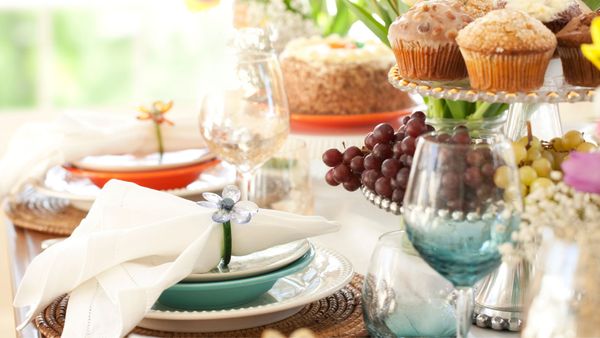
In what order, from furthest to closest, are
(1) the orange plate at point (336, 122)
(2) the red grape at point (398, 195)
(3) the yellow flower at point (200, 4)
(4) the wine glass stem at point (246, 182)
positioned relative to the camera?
(3) the yellow flower at point (200, 4)
(1) the orange plate at point (336, 122)
(4) the wine glass stem at point (246, 182)
(2) the red grape at point (398, 195)

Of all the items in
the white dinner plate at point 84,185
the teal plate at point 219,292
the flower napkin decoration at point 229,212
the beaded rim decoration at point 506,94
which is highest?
the beaded rim decoration at point 506,94

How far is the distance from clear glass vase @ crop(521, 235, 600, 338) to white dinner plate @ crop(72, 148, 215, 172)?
3.19ft

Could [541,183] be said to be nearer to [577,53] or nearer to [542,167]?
[542,167]

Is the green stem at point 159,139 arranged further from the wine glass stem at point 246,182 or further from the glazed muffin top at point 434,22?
the glazed muffin top at point 434,22

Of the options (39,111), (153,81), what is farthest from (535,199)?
(153,81)

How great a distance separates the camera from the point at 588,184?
747 mm

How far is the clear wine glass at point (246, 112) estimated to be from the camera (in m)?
1.41

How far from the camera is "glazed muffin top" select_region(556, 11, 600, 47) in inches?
41.7

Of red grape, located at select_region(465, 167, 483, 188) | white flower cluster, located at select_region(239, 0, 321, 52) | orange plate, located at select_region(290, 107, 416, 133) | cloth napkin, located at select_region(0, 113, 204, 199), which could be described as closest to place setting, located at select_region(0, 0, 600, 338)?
red grape, located at select_region(465, 167, 483, 188)

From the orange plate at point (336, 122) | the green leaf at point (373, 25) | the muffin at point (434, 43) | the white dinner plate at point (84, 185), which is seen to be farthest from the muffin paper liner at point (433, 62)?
the orange plate at point (336, 122)

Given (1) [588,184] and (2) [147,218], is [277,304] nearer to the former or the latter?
(2) [147,218]

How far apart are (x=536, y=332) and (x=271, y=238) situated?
1.36 ft

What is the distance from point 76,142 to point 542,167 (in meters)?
0.92

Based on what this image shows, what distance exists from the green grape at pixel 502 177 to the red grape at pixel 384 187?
0.21 m
